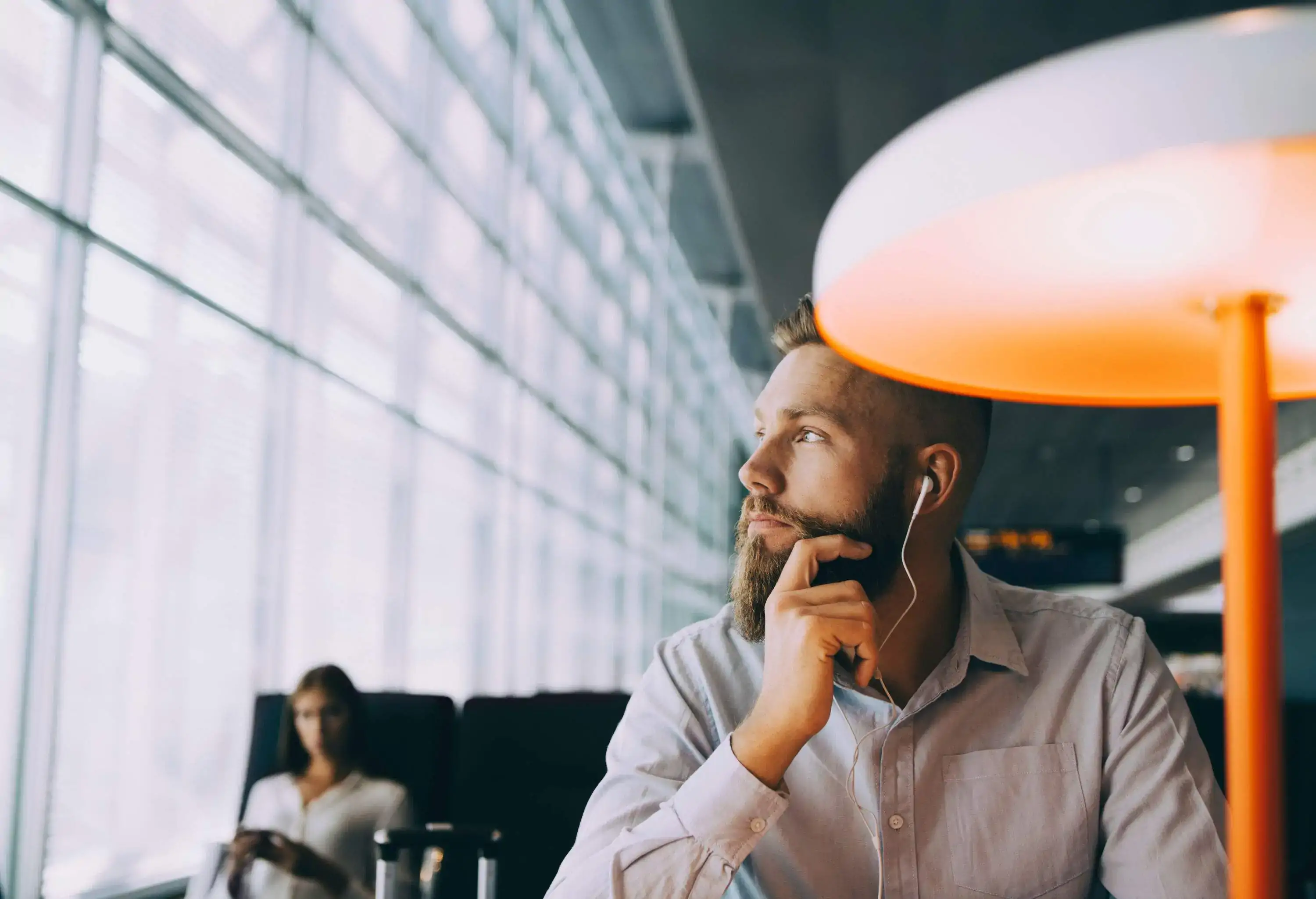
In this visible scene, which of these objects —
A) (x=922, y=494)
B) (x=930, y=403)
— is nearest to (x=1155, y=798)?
(x=922, y=494)

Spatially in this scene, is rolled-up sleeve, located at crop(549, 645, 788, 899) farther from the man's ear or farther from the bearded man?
the man's ear

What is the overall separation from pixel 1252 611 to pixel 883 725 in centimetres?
71

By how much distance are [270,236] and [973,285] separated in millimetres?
3761

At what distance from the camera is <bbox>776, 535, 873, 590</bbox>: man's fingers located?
4.01ft

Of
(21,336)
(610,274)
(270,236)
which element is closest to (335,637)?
(270,236)

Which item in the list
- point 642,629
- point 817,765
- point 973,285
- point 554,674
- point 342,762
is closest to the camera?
point 973,285

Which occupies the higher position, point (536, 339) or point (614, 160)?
point (614, 160)

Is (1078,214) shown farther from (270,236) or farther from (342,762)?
(270,236)

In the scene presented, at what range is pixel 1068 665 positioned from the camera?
4.56ft

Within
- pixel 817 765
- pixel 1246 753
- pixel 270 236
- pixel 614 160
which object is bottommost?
pixel 817 765

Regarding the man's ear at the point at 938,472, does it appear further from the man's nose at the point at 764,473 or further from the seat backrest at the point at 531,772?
the seat backrest at the point at 531,772

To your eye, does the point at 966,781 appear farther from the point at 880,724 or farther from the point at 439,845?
the point at 439,845

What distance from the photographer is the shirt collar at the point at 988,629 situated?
139cm

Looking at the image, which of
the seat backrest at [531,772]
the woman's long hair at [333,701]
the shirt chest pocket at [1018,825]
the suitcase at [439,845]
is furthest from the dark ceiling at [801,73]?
the shirt chest pocket at [1018,825]
